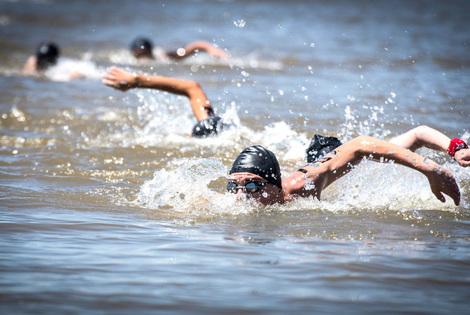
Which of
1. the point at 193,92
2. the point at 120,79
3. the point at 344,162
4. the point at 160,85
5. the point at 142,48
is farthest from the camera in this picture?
the point at 142,48

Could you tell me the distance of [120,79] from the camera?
287 inches

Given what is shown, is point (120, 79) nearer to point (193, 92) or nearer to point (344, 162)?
point (193, 92)

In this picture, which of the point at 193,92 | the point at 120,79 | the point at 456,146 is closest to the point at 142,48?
the point at 193,92

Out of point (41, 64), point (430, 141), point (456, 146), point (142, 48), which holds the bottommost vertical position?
point (456, 146)

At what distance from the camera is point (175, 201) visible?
6137 millimetres

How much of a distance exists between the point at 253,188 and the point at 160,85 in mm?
2691

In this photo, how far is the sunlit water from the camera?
3.90m

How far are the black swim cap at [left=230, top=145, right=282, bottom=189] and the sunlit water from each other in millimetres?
308

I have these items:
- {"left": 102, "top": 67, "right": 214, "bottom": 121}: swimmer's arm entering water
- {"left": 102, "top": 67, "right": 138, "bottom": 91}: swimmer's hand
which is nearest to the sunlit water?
{"left": 102, "top": 67, "right": 214, "bottom": 121}: swimmer's arm entering water

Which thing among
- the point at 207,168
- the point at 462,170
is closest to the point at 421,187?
the point at 462,170

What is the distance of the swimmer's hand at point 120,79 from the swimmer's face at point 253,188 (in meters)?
2.31

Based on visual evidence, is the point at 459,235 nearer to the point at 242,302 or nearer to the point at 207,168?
the point at 242,302

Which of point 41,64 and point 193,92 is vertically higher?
point 41,64

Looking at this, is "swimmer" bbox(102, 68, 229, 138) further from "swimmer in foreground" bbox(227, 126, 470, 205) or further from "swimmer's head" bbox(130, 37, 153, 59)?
"swimmer's head" bbox(130, 37, 153, 59)
